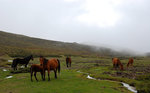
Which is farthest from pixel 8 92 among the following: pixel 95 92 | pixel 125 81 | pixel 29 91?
pixel 125 81

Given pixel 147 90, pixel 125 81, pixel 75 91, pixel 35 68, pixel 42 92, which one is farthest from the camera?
pixel 125 81

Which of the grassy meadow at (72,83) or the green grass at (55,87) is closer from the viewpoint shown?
the green grass at (55,87)

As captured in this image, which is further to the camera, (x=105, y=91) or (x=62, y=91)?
(x=105, y=91)

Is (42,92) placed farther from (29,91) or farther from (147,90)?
(147,90)

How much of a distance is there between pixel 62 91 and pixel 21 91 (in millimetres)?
4012

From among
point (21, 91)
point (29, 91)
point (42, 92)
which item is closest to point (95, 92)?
point (42, 92)

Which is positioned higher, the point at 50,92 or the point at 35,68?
the point at 35,68

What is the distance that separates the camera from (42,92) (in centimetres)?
1142

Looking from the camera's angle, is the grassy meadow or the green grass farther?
the grassy meadow

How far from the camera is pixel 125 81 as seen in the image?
1970cm

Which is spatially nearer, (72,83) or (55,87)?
(55,87)

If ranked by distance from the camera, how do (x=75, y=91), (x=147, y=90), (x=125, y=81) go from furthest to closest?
(x=125, y=81) → (x=147, y=90) → (x=75, y=91)

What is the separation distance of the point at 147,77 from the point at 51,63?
16.6 metres

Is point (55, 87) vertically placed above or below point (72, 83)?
above
